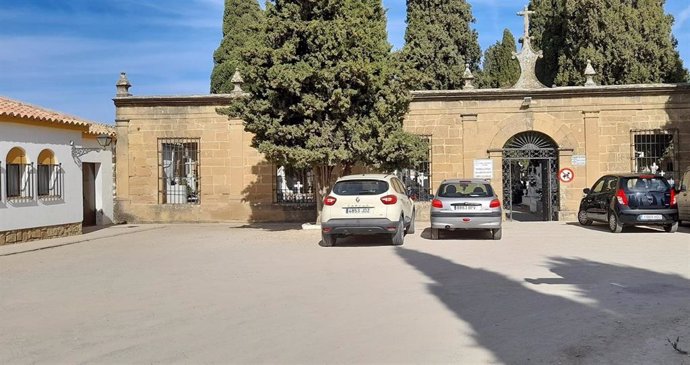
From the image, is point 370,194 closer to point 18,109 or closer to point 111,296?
point 111,296

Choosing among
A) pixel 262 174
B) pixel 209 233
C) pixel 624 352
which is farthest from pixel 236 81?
pixel 624 352

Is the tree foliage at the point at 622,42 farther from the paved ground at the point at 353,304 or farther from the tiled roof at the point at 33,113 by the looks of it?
the tiled roof at the point at 33,113

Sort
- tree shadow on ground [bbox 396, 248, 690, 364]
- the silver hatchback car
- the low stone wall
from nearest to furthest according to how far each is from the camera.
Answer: tree shadow on ground [bbox 396, 248, 690, 364] < the silver hatchback car < the low stone wall

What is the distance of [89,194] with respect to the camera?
65.0 ft

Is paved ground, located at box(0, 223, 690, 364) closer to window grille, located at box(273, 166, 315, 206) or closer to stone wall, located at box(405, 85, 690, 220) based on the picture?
stone wall, located at box(405, 85, 690, 220)

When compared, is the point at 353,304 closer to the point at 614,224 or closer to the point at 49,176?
the point at 614,224

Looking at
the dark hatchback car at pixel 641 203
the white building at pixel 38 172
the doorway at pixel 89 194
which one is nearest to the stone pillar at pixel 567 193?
the dark hatchback car at pixel 641 203

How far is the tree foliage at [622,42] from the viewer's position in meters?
26.7

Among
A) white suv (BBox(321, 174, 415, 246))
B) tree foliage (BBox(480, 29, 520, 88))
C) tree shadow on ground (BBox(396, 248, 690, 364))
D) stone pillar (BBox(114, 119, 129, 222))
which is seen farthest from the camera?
tree foliage (BBox(480, 29, 520, 88))

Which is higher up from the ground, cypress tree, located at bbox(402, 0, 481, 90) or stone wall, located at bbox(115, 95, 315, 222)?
cypress tree, located at bbox(402, 0, 481, 90)

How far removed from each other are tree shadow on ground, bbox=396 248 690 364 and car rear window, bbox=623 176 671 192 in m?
6.06

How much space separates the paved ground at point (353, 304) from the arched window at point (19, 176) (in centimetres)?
297

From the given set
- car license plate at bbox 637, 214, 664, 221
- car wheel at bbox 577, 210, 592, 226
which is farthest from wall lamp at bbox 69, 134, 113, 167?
car license plate at bbox 637, 214, 664, 221

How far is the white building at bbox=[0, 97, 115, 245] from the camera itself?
14.0 metres
